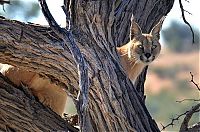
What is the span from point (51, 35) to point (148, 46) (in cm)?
286

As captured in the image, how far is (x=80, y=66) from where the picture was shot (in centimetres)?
449

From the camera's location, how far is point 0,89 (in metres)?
5.25

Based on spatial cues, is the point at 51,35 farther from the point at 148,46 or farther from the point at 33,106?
the point at 148,46

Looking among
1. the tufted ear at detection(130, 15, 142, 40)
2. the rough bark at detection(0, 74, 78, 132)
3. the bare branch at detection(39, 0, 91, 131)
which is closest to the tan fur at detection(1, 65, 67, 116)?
the rough bark at detection(0, 74, 78, 132)

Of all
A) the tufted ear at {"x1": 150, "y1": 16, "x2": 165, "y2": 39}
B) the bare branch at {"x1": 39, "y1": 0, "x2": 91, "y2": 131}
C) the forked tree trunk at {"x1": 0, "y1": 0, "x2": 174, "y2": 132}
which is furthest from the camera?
the tufted ear at {"x1": 150, "y1": 16, "x2": 165, "y2": 39}

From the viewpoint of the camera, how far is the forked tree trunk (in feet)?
16.4

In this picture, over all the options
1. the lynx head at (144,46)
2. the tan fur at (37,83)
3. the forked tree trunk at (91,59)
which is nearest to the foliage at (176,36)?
the lynx head at (144,46)

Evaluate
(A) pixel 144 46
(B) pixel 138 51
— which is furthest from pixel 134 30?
(A) pixel 144 46

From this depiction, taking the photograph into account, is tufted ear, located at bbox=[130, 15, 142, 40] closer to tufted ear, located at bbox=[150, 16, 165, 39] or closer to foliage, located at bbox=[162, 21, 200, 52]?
tufted ear, located at bbox=[150, 16, 165, 39]

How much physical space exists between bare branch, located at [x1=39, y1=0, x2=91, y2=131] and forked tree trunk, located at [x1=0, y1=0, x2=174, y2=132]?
5.4 inches

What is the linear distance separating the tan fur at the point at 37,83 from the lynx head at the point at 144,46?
144 centimetres

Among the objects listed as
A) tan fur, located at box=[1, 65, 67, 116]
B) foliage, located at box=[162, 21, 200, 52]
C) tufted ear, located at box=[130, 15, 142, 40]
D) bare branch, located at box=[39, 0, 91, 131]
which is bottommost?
bare branch, located at box=[39, 0, 91, 131]

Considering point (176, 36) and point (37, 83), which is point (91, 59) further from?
point (176, 36)

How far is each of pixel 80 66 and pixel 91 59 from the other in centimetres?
55
